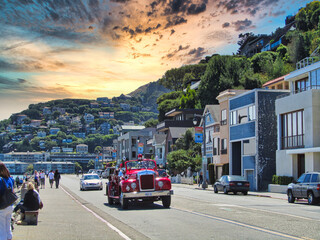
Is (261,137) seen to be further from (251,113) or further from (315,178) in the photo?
(315,178)

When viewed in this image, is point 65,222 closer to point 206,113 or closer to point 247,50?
point 206,113

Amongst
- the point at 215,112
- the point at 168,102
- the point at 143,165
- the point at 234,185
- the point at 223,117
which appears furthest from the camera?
the point at 168,102

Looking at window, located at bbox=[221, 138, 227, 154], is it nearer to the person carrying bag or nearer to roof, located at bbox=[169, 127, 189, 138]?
roof, located at bbox=[169, 127, 189, 138]

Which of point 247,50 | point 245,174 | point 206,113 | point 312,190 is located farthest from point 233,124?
point 247,50

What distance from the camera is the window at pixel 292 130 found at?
39.0 metres

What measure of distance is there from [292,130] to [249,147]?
7766 millimetres

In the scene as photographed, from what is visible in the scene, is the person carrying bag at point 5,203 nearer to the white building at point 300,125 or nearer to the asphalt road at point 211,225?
the asphalt road at point 211,225

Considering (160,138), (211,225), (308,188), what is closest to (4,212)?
(211,225)

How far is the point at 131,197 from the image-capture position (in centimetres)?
2092

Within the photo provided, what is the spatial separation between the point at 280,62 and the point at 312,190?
61.3 m

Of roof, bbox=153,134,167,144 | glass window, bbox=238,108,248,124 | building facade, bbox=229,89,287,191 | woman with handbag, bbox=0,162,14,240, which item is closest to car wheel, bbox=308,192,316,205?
woman with handbag, bbox=0,162,14,240

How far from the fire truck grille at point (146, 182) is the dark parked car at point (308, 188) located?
901cm

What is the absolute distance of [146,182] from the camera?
2127 cm

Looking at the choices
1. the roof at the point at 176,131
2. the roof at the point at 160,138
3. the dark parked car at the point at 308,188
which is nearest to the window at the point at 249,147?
the dark parked car at the point at 308,188
